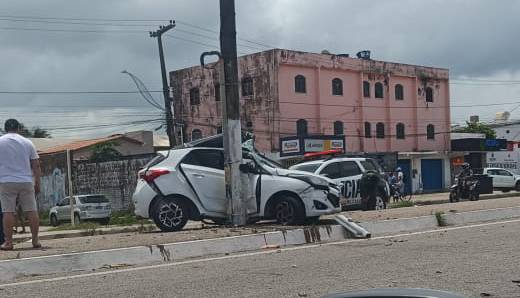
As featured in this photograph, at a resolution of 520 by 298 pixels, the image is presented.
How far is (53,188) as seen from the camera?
110ft

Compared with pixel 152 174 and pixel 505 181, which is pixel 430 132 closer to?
pixel 505 181

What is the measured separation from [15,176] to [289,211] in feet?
16.2

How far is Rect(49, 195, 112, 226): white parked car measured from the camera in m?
28.5

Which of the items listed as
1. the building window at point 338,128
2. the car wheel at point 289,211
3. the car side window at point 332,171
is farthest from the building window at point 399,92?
the car wheel at point 289,211

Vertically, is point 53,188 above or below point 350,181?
below

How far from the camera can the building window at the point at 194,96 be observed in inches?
1815

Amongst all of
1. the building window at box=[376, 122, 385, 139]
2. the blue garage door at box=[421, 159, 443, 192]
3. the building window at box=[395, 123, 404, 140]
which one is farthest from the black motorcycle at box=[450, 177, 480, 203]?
the blue garage door at box=[421, 159, 443, 192]

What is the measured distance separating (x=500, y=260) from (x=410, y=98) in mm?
42470

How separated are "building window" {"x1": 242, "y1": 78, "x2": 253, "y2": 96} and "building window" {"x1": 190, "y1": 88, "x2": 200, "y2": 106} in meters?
4.70

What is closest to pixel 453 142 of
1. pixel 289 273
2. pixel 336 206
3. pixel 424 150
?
pixel 424 150

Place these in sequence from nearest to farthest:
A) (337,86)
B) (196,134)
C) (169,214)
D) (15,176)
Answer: (15,176)
(169,214)
(337,86)
(196,134)

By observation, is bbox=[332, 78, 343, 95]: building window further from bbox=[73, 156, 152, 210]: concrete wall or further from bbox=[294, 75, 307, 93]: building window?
bbox=[73, 156, 152, 210]: concrete wall

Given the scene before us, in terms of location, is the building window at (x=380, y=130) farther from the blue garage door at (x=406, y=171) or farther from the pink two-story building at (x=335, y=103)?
the blue garage door at (x=406, y=171)

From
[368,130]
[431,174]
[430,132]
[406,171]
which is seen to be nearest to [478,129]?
[430,132]
